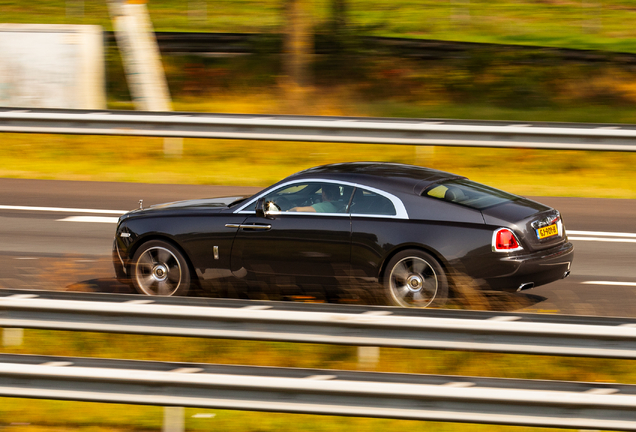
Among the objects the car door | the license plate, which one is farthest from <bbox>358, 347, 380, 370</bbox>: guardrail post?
the license plate

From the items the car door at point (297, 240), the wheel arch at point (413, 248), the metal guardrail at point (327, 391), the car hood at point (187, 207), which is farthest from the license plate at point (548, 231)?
the car hood at point (187, 207)

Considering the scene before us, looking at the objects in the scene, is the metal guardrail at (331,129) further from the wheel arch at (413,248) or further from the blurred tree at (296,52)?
the wheel arch at (413,248)

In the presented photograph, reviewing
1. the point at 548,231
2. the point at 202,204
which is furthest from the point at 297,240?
the point at 548,231

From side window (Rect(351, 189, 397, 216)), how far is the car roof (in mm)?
102

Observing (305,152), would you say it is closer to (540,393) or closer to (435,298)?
(435,298)

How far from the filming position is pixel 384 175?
7.68m

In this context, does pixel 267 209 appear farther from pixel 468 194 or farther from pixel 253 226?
pixel 468 194

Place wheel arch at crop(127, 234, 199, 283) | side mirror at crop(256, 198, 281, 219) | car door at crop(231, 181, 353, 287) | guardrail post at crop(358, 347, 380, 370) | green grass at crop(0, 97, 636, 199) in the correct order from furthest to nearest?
green grass at crop(0, 97, 636, 199) → wheel arch at crop(127, 234, 199, 283) → side mirror at crop(256, 198, 281, 219) → car door at crop(231, 181, 353, 287) → guardrail post at crop(358, 347, 380, 370)

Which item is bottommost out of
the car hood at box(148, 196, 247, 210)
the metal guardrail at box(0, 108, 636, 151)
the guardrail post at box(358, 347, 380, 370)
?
the guardrail post at box(358, 347, 380, 370)

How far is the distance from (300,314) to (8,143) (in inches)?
455

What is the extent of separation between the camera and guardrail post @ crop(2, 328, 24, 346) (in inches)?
258

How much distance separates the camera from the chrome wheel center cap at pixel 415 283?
714cm

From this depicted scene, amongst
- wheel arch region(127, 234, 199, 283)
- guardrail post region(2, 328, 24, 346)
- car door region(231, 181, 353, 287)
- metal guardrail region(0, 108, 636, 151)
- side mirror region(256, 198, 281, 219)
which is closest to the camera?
guardrail post region(2, 328, 24, 346)

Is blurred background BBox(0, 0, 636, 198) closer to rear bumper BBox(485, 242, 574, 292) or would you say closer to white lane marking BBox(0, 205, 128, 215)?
white lane marking BBox(0, 205, 128, 215)
